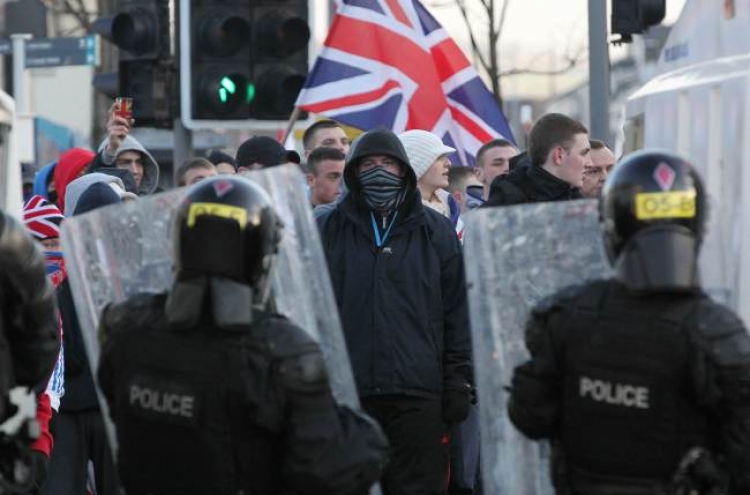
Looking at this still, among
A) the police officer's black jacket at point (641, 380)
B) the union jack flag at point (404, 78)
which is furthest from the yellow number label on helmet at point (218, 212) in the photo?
the union jack flag at point (404, 78)

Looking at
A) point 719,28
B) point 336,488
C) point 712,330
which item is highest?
point 719,28

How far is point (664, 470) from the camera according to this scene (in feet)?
17.0

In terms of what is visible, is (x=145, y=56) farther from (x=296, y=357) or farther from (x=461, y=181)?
(x=296, y=357)

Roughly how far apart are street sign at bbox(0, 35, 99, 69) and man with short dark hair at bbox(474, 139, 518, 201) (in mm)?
9577

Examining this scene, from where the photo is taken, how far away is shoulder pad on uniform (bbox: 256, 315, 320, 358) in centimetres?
517

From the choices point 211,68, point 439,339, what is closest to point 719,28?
point 439,339

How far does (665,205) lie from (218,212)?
1212 millimetres

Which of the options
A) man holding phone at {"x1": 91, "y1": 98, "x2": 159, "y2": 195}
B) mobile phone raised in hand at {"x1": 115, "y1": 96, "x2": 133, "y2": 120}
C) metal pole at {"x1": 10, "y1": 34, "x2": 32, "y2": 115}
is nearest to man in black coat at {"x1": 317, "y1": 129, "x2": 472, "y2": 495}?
man holding phone at {"x1": 91, "y1": 98, "x2": 159, "y2": 195}

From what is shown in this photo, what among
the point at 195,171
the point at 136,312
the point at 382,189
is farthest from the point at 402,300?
the point at 195,171

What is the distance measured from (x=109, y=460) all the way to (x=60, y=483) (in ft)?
0.81

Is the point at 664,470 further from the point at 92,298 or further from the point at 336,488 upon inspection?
the point at 92,298

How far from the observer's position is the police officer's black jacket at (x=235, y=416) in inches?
203

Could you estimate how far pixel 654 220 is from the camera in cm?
528

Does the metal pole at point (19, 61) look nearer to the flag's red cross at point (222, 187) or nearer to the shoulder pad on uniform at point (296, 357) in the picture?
the flag's red cross at point (222, 187)
